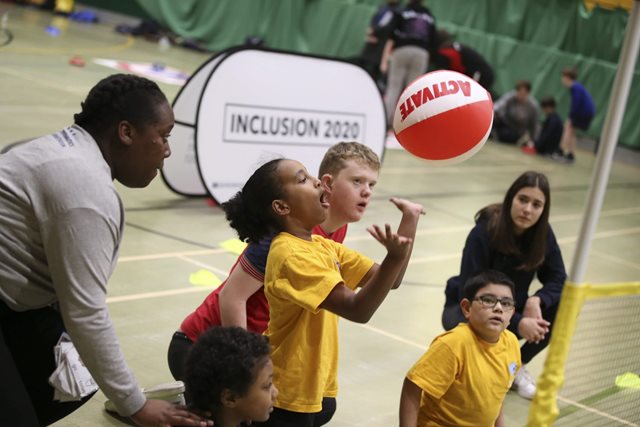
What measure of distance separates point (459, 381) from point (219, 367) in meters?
1.48

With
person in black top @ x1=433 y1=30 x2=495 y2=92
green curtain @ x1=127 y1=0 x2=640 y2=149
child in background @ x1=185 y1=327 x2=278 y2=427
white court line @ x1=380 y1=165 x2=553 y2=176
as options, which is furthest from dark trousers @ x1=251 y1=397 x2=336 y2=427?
green curtain @ x1=127 y1=0 x2=640 y2=149

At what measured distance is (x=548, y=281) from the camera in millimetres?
5617

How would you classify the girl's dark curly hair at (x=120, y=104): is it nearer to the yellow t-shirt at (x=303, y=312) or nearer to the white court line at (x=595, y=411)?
the yellow t-shirt at (x=303, y=312)

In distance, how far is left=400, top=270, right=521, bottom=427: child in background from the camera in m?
4.03

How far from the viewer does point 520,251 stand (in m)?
5.43

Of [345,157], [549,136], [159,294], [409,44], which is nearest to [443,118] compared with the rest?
[345,157]

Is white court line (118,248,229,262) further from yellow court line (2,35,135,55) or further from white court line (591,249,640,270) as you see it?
yellow court line (2,35,135,55)

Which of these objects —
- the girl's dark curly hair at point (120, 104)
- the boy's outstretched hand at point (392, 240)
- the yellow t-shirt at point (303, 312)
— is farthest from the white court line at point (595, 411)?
the girl's dark curly hair at point (120, 104)

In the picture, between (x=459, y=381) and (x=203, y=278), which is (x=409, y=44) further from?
(x=459, y=381)

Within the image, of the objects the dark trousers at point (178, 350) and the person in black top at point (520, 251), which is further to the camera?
the person in black top at point (520, 251)

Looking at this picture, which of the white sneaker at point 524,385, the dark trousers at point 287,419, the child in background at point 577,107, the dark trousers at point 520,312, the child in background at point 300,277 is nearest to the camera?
the child in background at point 300,277

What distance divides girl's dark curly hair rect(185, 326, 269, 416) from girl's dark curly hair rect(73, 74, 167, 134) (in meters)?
0.78

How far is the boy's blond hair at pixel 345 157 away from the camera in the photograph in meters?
4.05

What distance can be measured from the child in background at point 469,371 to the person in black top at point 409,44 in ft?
39.4
